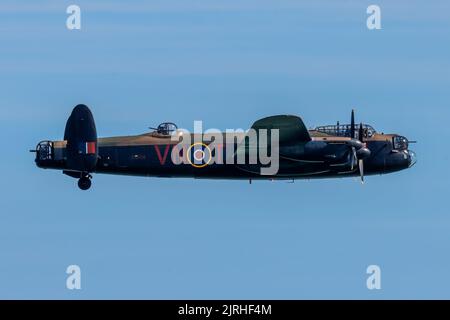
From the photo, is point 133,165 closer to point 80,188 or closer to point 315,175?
point 80,188

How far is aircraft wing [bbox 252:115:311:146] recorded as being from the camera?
259 ft

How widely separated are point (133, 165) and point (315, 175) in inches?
363

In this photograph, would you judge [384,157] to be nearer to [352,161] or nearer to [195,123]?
[352,161]

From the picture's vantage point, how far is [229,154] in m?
81.8

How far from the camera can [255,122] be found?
78.9m

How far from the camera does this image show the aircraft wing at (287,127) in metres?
79.1

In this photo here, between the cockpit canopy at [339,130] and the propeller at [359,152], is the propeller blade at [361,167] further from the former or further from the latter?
the cockpit canopy at [339,130]

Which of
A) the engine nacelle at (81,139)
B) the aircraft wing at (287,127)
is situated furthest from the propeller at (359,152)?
the engine nacelle at (81,139)

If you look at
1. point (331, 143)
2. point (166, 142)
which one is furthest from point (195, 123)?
point (331, 143)

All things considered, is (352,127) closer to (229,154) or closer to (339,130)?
(339,130)

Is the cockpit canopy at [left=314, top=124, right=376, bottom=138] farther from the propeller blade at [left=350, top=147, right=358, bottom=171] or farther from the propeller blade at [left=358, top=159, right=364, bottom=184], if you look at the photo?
the propeller blade at [left=358, top=159, right=364, bottom=184]

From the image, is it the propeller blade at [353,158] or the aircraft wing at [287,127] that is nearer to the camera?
the aircraft wing at [287,127]

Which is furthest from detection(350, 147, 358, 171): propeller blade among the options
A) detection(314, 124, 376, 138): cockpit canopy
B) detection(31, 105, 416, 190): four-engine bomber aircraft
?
detection(314, 124, 376, 138): cockpit canopy

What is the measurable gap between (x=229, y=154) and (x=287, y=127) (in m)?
3.68
